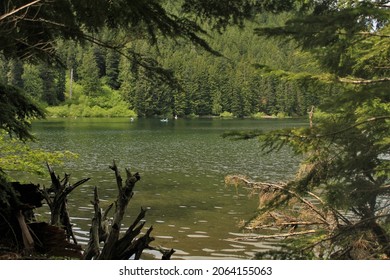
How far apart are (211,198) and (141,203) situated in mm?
3154

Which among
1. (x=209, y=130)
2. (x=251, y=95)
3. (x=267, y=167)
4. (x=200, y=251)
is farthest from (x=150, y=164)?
(x=209, y=130)

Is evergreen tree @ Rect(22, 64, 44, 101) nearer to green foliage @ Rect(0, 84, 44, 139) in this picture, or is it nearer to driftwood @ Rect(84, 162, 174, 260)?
green foliage @ Rect(0, 84, 44, 139)

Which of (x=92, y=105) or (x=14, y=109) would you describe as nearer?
(x=14, y=109)

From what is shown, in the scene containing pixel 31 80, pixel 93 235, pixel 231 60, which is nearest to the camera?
pixel 93 235

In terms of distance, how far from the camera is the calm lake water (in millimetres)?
13800

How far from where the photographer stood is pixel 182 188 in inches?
886

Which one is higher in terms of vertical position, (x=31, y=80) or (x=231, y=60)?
(x=231, y=60)

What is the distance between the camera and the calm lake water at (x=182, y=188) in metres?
13.8

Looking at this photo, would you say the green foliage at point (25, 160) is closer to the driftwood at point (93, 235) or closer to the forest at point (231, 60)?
the forest at point (231, 60)

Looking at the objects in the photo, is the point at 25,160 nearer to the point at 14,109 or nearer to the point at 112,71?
the point at 14,109

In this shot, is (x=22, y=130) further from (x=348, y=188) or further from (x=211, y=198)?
(x=211, y=198)

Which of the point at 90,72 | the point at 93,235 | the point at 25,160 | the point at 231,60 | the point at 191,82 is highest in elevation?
the point at 90,72

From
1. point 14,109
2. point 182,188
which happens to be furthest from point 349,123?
point 182,188

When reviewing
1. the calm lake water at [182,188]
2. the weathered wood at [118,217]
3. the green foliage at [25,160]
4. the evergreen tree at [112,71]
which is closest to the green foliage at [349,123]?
the weathered wood at [118,217]
